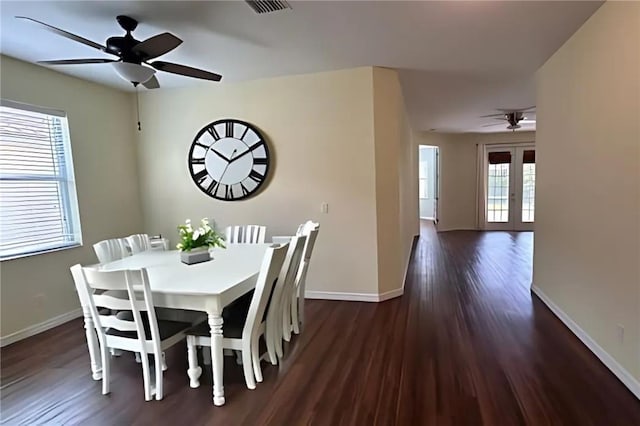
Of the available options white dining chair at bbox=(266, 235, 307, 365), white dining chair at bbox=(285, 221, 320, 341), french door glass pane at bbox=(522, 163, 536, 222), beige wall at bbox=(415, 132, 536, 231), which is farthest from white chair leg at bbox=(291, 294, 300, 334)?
french door glass pane at bbox=(522, 163, 536, 222)

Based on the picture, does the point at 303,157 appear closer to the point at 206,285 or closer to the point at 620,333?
the point at 206,285

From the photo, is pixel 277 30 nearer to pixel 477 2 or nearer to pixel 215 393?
pixel 477 2

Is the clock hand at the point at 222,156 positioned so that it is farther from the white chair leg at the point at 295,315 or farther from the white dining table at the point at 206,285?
the white chair leg at the point at 295,315

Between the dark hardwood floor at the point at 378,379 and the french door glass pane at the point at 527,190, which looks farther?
Answer: the french door glass pane at the point at 527,190

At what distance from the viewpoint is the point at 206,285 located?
2.40 m

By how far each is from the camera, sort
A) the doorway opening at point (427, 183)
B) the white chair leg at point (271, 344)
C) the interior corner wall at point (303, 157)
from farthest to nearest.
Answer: the doorway opening at point (427, 183), the interior corner wall at point (303, 157), the white chair leg at point (271, 344)

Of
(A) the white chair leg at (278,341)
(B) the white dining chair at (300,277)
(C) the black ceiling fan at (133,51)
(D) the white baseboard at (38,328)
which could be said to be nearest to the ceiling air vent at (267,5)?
(C) the black ceiling fan at (133,51)

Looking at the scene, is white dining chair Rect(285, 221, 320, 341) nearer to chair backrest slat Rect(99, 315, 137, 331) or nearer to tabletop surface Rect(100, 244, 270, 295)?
tabletop surface Rect(100, 244, 270, 295)

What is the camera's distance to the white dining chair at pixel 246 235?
4.16 metres

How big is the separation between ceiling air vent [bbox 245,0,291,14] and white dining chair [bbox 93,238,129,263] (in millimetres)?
2339

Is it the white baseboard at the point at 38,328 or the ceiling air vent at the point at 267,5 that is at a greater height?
the ceiling air vent at the point at 267,5

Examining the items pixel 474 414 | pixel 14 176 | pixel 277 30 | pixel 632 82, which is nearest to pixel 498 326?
pixel 474 414

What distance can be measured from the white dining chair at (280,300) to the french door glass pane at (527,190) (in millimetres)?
8773

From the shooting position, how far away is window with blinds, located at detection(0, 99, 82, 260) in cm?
351
